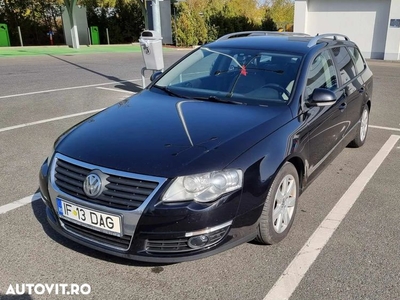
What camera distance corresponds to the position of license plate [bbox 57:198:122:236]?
2529 millimetres

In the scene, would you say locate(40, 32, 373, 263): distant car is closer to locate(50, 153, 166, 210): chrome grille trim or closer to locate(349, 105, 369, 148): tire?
locate(50, 153, 166, 210): chrome grille trim

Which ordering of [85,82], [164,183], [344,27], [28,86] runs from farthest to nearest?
[344,27] < [85,82] < [28,86] < [164,183]

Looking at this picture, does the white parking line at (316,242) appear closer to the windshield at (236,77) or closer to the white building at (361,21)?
the windshield at (236,77)

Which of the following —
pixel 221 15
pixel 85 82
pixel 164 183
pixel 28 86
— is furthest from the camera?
pixel 221 15

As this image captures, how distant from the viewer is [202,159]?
260cm

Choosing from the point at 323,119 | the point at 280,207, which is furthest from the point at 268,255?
the point at 323,119

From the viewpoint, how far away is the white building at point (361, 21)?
20.3 meters

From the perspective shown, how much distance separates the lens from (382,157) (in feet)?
17.4

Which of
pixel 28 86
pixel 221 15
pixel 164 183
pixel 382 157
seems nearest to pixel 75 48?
pixel 221 15

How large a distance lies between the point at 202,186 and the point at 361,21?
70.6ft

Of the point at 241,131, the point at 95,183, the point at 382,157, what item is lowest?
the point at 382,157

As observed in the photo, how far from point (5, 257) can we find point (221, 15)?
31057mm

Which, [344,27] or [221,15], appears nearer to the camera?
[344,27]

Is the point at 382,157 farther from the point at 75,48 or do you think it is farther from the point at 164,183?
→ the point at 75,48
